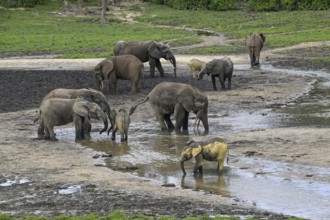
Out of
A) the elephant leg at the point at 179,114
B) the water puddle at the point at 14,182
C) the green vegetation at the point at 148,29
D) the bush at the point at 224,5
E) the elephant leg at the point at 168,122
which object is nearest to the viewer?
the water puddle at the point at 14,182

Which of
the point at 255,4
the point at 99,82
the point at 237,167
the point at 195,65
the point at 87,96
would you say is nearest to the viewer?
the point at 237,167

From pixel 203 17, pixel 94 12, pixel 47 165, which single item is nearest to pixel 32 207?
pixel 47 165

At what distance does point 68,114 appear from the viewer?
20625mm

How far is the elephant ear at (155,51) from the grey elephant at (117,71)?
407 cm

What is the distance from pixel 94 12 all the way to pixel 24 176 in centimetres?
6060

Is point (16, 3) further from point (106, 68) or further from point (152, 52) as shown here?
point (106, 68)

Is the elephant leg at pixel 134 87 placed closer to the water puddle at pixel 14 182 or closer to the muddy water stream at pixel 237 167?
the muddy water stream at pixel 237 167

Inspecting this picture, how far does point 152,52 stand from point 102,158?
15.3m

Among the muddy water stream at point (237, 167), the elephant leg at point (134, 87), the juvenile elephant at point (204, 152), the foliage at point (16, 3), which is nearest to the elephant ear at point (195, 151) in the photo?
the juvenile elephant at point (204, 152)

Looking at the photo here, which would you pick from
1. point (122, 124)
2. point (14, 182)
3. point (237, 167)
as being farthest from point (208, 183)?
point (122, 124)

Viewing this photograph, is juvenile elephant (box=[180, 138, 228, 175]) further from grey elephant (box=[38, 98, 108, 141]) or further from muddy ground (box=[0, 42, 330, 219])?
grey elephant (box=[38, 98, 108, 141])

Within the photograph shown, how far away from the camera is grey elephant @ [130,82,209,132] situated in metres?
21.0

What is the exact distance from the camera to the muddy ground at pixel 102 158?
13688 mm

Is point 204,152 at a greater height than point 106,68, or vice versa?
point 204,152
